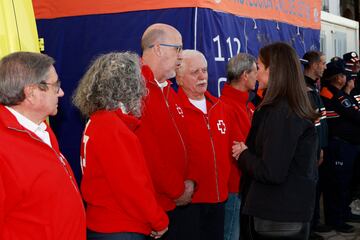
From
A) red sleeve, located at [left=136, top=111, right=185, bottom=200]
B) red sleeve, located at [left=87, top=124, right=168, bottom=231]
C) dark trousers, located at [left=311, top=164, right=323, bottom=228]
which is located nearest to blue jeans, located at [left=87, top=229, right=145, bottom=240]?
red sleeve, located at [left=87, top=124, right=168, bottom=231]

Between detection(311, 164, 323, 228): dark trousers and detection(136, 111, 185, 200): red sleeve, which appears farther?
detection(311, 164, 323, 228): dark trousers

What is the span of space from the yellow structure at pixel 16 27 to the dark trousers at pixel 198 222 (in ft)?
4.40

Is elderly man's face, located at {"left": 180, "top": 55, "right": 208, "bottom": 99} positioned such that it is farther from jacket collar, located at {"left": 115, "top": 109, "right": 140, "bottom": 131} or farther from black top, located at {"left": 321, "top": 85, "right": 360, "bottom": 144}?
black top, located at {"left": 321, "top": 85, "right": 360, "bottom": 144}

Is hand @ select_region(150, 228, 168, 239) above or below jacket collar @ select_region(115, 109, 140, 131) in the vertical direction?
below

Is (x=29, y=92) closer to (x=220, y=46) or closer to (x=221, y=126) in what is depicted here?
(x=221, y=126)

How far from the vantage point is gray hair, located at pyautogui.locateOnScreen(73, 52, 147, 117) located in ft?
7.73

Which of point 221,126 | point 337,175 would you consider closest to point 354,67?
point 337,175

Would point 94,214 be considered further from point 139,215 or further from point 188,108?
point 188,108

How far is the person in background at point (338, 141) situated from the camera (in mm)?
5406

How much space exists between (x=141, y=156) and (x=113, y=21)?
2549 mm

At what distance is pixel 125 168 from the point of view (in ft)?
7.32

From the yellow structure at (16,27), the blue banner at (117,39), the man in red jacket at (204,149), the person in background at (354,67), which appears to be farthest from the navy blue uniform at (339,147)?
the yellow structure at (16,27)

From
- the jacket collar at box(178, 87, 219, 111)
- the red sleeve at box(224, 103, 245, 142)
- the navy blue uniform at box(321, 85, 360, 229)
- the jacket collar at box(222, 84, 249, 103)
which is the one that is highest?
the jacket collar at box(178, 87, 219, 111)

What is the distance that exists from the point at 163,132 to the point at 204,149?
500mm
